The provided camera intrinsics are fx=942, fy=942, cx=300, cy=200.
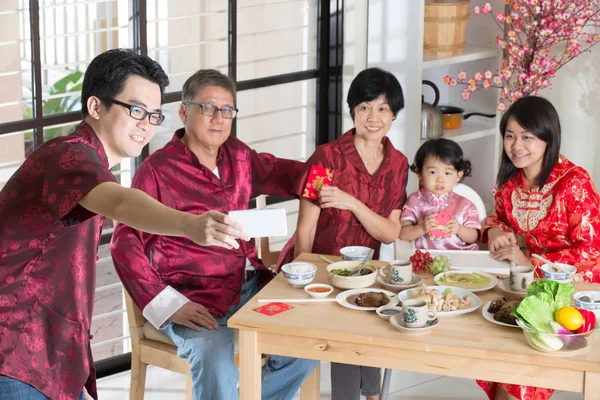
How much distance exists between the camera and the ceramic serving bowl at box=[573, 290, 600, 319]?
7.86ft

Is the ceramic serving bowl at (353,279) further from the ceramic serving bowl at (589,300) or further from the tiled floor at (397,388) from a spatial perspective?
the tiled floor at (397,388)

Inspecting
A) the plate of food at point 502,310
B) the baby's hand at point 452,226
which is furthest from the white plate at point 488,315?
the baby's hand at point 452,226

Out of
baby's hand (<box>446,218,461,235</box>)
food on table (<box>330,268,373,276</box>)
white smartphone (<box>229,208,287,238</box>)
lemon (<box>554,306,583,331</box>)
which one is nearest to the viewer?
white smartphone (<box>229,208,287,238</box>)

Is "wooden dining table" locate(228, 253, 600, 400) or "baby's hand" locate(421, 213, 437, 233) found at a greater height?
"baby's hand" locate(421, 213, 437, 233)

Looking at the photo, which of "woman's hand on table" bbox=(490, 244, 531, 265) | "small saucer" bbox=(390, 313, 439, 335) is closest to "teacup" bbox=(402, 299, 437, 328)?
"small saucer" bbox=(390, 313, 439, 335)

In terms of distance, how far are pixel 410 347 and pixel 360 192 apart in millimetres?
925

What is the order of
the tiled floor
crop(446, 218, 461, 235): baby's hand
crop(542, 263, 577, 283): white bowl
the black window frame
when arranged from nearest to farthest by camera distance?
crop(542, 263, 577, 283): white bowl
crop(446, 218, 461, 235): baby's hand
the black window frame
the tiled floor

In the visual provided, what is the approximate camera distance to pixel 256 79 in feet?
12.8

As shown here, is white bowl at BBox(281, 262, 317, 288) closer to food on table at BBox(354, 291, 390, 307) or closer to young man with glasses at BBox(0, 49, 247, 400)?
food on table at BBox(354, 291, 390, 307)

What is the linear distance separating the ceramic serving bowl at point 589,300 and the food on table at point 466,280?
10.7 inches

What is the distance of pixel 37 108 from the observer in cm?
326

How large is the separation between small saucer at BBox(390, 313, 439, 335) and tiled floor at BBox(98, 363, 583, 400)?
1137 millimetres

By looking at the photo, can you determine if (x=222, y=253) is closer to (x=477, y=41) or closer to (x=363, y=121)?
(x=363, y=121)

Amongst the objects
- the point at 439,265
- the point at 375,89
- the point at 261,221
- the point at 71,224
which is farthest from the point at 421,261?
the point at 71,224
